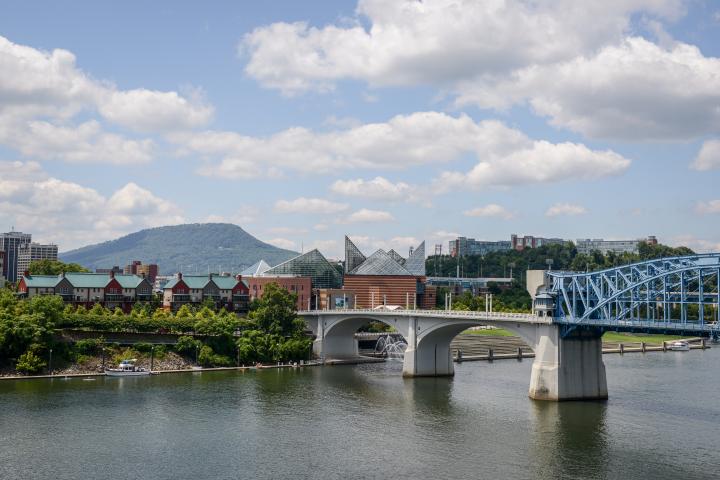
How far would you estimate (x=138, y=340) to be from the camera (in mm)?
123062

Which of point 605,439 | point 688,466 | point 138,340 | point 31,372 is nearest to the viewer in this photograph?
point 688,466

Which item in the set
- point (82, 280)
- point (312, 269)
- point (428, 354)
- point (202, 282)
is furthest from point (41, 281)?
point (428, 354)

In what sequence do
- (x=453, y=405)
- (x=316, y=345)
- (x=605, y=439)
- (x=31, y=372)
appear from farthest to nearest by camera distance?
1. (x=316, y=345)
2. (x=31, y=372)
3. (x=453, y=405)
4. (x=605, y=439)

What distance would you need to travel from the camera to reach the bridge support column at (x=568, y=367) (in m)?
93.3

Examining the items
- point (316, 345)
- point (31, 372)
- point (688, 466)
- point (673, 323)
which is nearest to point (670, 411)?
point (673, 323)

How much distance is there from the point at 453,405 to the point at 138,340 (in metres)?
57.4

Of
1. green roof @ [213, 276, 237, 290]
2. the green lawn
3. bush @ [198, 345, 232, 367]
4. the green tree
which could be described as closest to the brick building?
green roof @ [213, 276, 237, 290]

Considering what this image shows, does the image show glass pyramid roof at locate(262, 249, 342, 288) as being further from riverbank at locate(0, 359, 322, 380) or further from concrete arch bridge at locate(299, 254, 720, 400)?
concrete arch bridge at locate(299, 254, 720, 400)

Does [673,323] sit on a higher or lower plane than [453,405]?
higher

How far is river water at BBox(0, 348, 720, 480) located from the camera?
2445 inches

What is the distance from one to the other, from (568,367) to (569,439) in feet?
71.8

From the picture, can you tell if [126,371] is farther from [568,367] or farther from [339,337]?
[568,367]

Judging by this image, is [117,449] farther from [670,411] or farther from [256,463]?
[670,411]

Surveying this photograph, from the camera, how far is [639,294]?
89.6 meters
